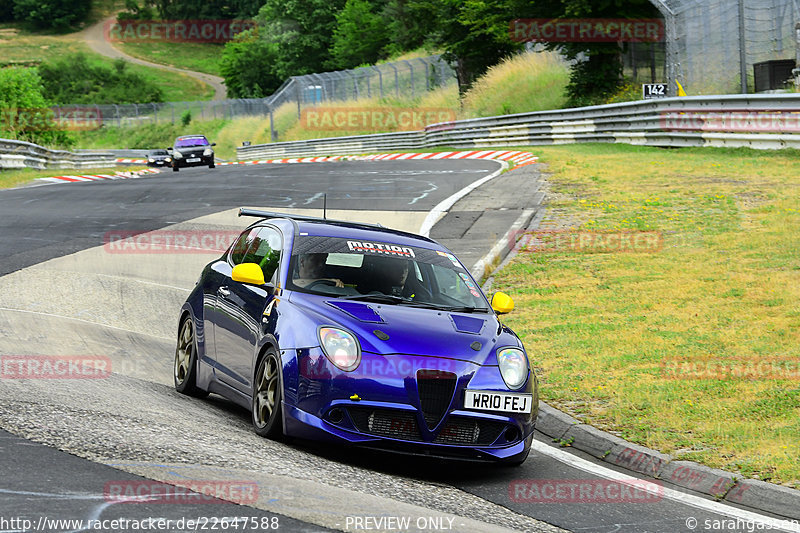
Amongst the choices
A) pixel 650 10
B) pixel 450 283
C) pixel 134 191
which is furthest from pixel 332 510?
pixel 650 10

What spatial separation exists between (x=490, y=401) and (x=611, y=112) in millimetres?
26122

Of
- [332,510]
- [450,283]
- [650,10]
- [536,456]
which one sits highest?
[650,10]

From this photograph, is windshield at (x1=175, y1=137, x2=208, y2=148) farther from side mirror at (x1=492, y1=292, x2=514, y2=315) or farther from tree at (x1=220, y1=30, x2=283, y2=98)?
tree at (x1=220, y1=30, x2=283, y2=98)

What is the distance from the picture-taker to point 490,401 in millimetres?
6895

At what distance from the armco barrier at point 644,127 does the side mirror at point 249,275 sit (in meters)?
16.8

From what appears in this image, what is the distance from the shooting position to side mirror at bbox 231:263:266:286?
303 inches

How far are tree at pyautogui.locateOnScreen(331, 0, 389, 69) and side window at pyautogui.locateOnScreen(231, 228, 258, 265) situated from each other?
247 feet

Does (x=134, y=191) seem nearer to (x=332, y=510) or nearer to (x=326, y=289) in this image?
(x=326, y=289)

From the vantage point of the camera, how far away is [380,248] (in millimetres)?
8211

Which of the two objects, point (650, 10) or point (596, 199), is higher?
point (650, 10)
